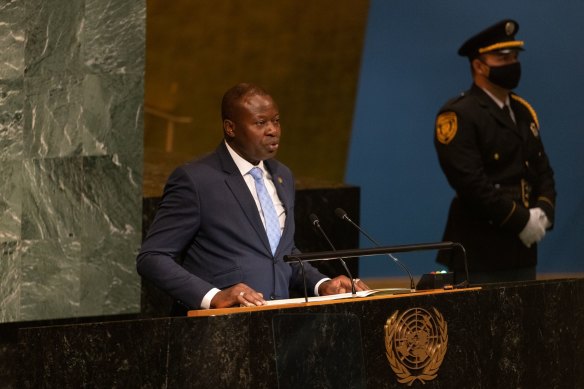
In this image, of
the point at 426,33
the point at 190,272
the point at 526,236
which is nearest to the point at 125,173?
the point at 190,272

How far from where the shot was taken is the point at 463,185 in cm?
616

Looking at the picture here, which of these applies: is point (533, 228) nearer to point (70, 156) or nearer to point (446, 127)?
point (446, 127)

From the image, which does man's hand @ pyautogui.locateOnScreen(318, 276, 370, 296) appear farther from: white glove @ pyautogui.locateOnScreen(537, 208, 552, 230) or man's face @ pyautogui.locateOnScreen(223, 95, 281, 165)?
white glove @ pyautogui.locateOnScreen(537, 208, 552, 230)

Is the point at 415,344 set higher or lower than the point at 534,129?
lower

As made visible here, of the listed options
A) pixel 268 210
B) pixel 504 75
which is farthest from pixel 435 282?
pixel 504 75

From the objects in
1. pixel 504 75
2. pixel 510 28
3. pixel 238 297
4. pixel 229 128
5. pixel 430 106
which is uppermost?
pixel 510 28

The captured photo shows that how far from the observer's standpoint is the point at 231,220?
179 inches

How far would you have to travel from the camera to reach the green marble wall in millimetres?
5582

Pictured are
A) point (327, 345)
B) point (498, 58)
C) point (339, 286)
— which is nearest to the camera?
point (327, 345)

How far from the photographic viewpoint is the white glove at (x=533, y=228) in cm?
622

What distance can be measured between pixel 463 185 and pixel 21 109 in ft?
6.74

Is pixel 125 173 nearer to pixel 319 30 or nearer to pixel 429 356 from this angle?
pixel 429 356

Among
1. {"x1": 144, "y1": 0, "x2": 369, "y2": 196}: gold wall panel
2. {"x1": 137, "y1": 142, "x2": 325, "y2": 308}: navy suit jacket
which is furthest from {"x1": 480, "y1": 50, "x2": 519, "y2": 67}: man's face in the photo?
{"x1": 144, "y1": 0, "x2": 369, "y2": 196}: gold wall panel

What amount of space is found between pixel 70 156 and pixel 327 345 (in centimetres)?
211
